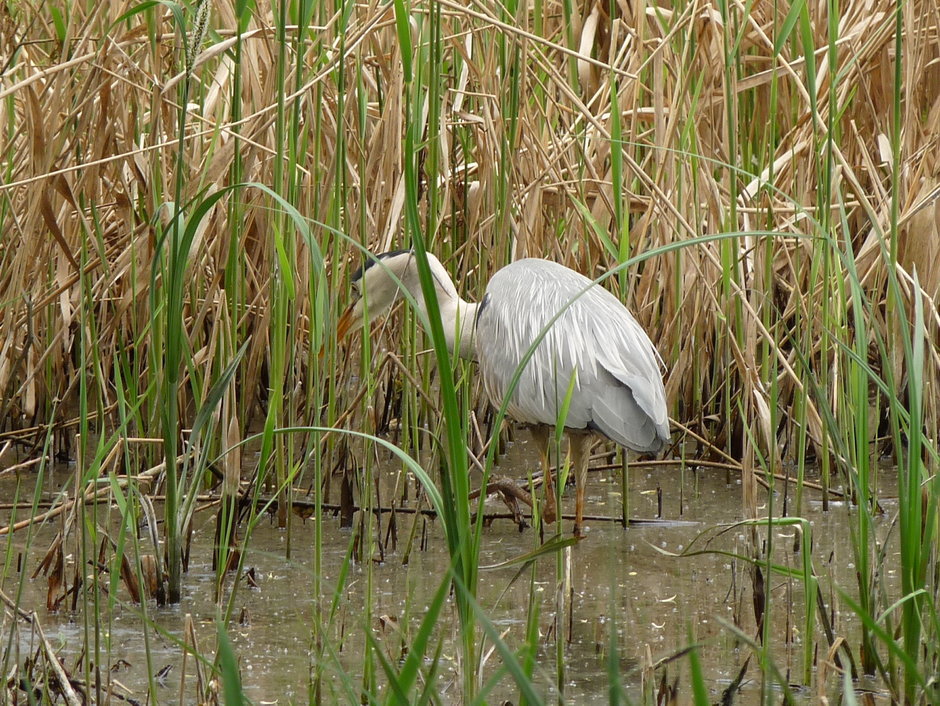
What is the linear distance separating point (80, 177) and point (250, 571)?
122cm

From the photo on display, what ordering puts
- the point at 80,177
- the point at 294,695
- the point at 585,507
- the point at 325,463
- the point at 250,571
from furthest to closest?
the point at 585,507, the point at 325,463, the point at 80,177, the point at 250,571, the point at 294,695

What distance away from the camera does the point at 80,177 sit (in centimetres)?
340

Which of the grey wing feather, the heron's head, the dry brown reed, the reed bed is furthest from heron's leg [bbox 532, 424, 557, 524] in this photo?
the heron's head

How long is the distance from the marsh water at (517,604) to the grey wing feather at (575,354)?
35 centimetres

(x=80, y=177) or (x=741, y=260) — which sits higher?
(x=80, y=177)

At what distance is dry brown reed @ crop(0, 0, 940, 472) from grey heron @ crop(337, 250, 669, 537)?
156mm

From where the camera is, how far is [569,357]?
3.50 meters

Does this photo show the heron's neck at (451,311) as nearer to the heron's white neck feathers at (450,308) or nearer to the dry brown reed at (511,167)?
the heron's white neck feathers at (450,308)

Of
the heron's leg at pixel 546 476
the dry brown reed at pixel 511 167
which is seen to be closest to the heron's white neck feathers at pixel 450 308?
the dry brown reed at pixel 511 167

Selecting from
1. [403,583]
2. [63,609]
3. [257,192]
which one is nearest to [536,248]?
[257,192]

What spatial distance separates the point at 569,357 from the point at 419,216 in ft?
2.97

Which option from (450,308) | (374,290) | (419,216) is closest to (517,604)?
(419,216)

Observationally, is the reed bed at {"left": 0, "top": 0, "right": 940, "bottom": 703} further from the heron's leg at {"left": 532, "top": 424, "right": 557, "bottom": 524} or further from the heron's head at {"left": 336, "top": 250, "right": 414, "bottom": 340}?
the heron's leg at {"left": 532, "top": 424, "right": 557, "bottom": 524}

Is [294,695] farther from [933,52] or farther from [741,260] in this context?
[933,52]
